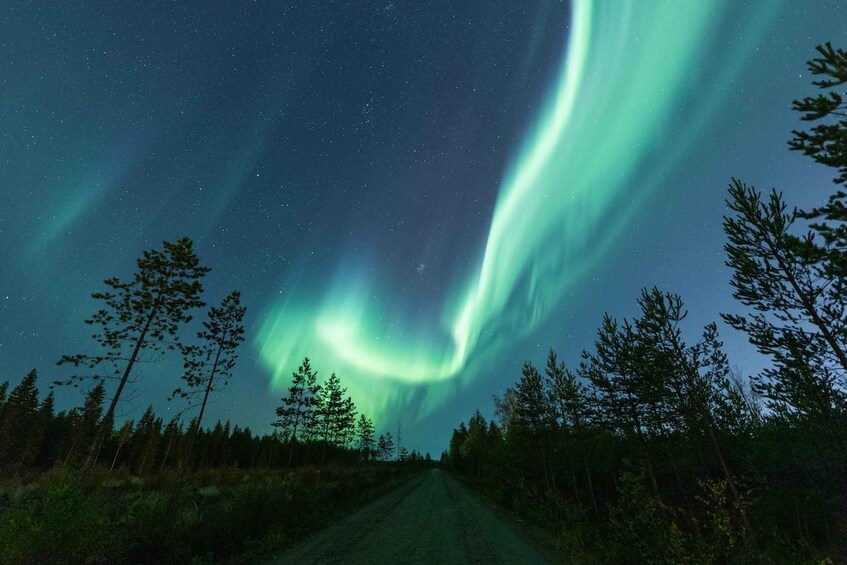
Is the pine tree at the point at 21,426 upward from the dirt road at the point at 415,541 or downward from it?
upward

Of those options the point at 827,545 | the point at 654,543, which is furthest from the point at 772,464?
the point at 654,543

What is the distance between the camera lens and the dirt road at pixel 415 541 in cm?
1101

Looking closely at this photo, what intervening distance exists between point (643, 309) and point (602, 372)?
8324mm

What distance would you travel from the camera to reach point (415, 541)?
13.3 meters

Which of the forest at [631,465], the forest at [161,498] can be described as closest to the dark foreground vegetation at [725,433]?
the forest at [631,465]

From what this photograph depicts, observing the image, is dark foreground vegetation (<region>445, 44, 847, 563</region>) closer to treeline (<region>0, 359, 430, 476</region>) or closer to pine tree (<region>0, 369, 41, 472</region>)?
treeline (<region>0, 359, 430, 476</region>)

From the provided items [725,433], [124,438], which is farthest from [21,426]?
[725,433]

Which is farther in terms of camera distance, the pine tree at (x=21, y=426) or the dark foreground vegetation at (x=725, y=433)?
the pine tree at (x=21, y=426)

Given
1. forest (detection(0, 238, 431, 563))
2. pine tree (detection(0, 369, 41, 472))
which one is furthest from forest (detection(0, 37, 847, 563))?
pine tree (detection(0, 369, 41, 472))

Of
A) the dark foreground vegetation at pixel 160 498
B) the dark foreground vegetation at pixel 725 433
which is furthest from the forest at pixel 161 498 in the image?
the dark foreground vegetation at pixel 725 433

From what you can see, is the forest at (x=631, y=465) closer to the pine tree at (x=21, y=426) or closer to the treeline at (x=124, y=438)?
the treeline at (x=124, y=438)

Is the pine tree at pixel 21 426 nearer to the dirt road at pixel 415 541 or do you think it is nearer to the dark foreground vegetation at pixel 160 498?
the dark foreground vegetation at pixel 160 498

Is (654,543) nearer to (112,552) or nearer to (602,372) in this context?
(112,552)

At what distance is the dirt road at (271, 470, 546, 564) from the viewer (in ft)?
36.1
